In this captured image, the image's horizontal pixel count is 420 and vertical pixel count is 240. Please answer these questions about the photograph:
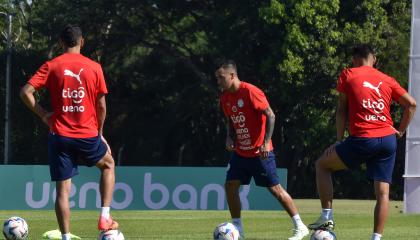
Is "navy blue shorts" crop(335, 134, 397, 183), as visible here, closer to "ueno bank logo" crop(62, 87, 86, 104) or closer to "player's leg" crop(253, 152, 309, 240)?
"player's leg" crop(253, 152, 309, 240)

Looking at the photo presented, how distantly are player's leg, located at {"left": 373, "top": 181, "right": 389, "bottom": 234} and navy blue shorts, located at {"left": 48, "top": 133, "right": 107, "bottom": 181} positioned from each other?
9.77ft

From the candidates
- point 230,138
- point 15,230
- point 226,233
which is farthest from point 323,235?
point 15,230

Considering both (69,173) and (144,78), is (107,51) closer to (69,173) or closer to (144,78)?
(144,78)

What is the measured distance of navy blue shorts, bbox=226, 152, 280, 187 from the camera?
13.1 meters

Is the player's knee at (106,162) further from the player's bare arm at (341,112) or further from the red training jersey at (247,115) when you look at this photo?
the player's bare arm at (341,112)

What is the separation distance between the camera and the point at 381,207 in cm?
1131

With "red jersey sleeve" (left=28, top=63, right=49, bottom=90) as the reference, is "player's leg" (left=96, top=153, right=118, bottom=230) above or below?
below

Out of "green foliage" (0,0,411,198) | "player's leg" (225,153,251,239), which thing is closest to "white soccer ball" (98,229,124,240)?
"player's leg" (225,153,251,239)

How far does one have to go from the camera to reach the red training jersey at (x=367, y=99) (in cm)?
1138

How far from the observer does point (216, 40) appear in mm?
45844

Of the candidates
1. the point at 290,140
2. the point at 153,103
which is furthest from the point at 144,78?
the point at 290,140

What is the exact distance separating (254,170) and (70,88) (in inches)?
124

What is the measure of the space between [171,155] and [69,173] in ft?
142

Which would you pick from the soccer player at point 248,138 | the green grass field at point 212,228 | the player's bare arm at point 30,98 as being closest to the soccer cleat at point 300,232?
the soccer player at point 248,138
